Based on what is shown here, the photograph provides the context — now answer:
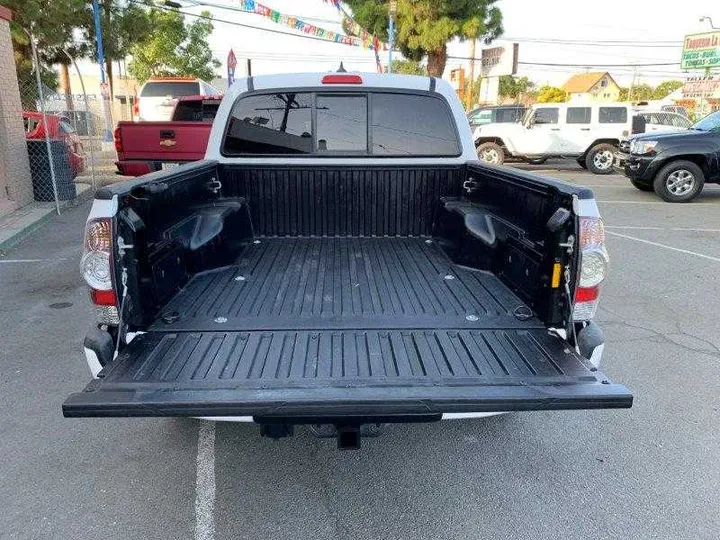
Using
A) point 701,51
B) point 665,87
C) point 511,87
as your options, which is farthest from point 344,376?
point 665,87

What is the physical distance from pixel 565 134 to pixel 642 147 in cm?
530

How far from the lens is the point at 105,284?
7.95ft

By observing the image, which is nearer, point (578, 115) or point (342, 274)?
point (342, 274)

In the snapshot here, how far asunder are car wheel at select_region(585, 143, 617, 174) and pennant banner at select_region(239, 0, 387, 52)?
1021cm

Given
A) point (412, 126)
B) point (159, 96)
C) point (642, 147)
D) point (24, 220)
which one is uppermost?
point (159, 96)

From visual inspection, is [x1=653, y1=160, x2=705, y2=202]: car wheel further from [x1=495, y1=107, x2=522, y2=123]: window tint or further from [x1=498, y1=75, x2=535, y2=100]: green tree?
[x1=498, y1=75, x2=535, y2=100]: green tree

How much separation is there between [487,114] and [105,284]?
1752 centimetres

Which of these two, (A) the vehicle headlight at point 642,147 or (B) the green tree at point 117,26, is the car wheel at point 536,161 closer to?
(A) the vehicle headlight at point 642,147

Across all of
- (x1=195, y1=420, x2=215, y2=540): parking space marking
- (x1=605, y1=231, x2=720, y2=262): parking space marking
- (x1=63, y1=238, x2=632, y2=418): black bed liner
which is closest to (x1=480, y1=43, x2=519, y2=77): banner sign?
(x1=605, y1=231, x2=720, y2=262): parking space marking

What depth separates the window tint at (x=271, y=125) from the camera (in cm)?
436

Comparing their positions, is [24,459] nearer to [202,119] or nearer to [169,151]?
[169,151]

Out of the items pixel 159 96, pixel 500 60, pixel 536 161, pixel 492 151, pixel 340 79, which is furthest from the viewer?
pixel 500 60

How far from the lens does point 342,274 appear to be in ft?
12.1

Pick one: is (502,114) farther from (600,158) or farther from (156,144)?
(156,144)
